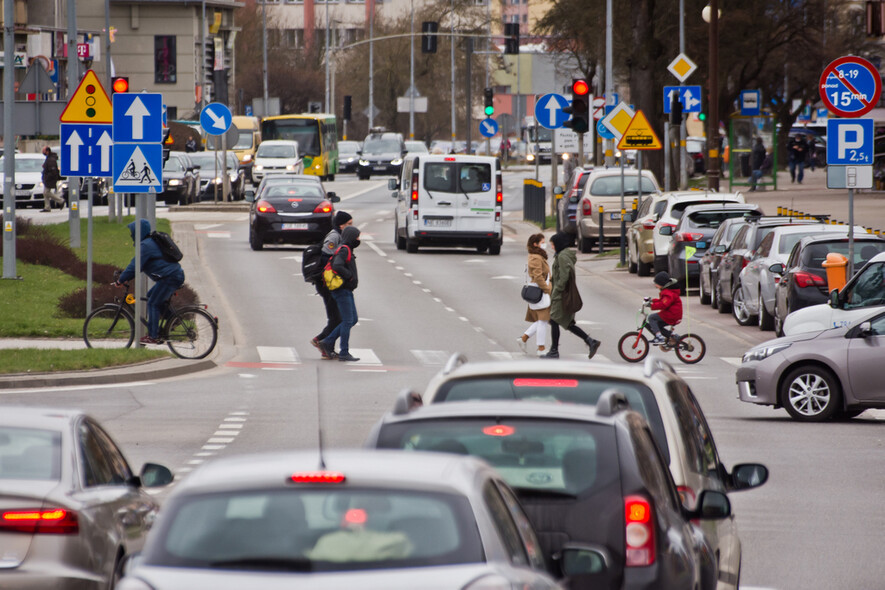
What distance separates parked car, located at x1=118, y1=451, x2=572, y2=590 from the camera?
431cm

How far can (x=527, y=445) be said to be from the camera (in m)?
6.18

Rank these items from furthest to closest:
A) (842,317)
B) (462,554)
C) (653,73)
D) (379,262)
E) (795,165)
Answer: (795,165) → (653,73) → (379,262) → (842,317) → (462,554)

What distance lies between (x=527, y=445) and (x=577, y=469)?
8.3 inches

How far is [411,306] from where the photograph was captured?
27.9 m

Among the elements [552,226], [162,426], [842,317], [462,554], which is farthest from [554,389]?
[552,226]

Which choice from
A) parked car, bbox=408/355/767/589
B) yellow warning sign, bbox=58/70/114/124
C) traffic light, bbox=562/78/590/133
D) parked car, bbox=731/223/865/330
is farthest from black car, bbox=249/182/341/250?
parked car, bbox=408/355/767/589

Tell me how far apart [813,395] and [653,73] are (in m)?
37.6

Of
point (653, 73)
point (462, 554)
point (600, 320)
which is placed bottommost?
point (600, 320)

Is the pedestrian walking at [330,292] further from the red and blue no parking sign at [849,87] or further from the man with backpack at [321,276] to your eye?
the red and blue no parking sign at [849,87]

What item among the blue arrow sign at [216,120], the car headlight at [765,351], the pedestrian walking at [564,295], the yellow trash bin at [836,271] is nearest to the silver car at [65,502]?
the car headlight at [765,351]

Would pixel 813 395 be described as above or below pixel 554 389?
below

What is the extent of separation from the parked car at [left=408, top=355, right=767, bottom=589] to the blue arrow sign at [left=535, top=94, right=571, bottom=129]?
3298 centimetres

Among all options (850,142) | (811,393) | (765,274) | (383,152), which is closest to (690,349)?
(850,142)

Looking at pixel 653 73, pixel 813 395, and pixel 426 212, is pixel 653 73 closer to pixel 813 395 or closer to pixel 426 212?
pixel 426 212
